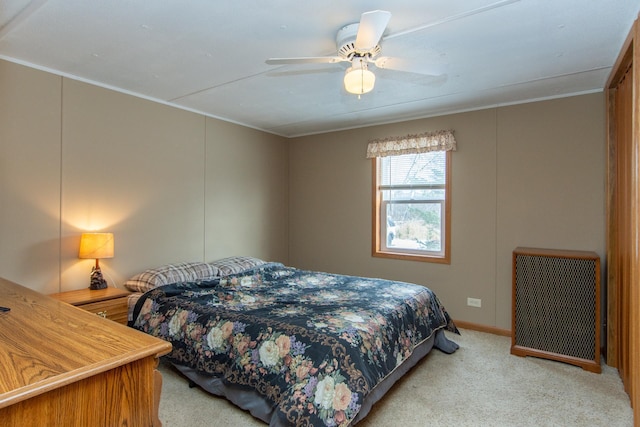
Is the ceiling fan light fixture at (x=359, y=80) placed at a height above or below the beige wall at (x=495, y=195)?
above

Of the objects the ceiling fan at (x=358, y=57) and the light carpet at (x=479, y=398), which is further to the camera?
the light carpet at (x=479, y=398)

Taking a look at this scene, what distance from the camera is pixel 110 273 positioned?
10.9 ft

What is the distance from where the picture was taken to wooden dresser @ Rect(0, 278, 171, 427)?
2.93 ft

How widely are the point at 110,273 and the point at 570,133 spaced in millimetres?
4728

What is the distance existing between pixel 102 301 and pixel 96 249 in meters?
0.45

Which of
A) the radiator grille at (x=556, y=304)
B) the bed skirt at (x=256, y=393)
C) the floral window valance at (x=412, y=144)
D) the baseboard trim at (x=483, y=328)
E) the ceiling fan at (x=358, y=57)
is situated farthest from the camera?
the floral window valance at (x=412, y=144)

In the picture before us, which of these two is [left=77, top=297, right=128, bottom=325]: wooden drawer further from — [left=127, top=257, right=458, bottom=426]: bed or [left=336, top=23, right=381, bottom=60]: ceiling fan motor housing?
[left=336, top=23, right=381, bottom=60]: ceiling fan motor housing

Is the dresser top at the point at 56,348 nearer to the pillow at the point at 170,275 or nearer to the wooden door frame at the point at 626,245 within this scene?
the pillow at the point at 170,275

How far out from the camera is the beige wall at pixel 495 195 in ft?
11.1

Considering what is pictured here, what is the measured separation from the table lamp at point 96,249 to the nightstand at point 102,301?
0.09 metres

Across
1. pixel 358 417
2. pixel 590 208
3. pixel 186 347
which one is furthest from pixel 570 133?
pixel 186 347

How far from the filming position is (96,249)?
9.70ft

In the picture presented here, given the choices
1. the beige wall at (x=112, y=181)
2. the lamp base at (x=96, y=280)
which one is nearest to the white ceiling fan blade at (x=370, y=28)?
the beige wall at (x=112, y=181)

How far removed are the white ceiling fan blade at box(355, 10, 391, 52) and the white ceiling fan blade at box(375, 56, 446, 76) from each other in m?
0.30
